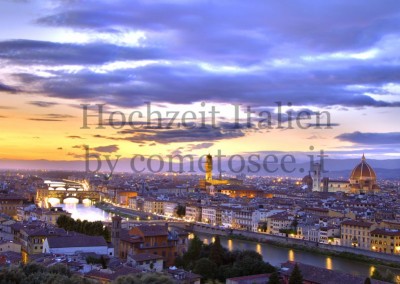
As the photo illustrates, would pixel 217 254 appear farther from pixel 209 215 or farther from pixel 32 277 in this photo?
pixel 209 215

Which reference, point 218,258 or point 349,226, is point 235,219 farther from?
point 218,258

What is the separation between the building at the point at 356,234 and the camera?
1764cm

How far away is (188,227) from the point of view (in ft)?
81.2

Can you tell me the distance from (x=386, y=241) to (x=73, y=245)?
9.68 meters

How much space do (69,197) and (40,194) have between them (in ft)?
14.1

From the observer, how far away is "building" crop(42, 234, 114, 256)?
1145cm

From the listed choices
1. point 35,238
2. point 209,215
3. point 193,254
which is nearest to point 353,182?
point 209,215

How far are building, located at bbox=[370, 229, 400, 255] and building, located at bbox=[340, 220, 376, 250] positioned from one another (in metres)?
0.33

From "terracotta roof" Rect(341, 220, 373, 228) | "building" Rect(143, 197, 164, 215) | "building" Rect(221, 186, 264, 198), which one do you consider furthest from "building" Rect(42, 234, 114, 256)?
"building" Rect(221, 186, 264, 198)

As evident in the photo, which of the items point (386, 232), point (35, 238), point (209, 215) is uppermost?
point (35, 238)

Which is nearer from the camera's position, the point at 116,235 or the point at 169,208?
the point at 116,235

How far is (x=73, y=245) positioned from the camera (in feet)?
37.9

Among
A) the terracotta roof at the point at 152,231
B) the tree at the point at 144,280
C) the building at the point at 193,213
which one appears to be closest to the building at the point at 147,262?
the terracotta roof at the point at 152,231

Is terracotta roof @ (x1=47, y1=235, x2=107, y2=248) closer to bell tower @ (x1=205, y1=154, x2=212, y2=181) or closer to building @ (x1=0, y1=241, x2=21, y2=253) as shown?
building @ (x1=0, y1=241, x2=21, y2=253)
